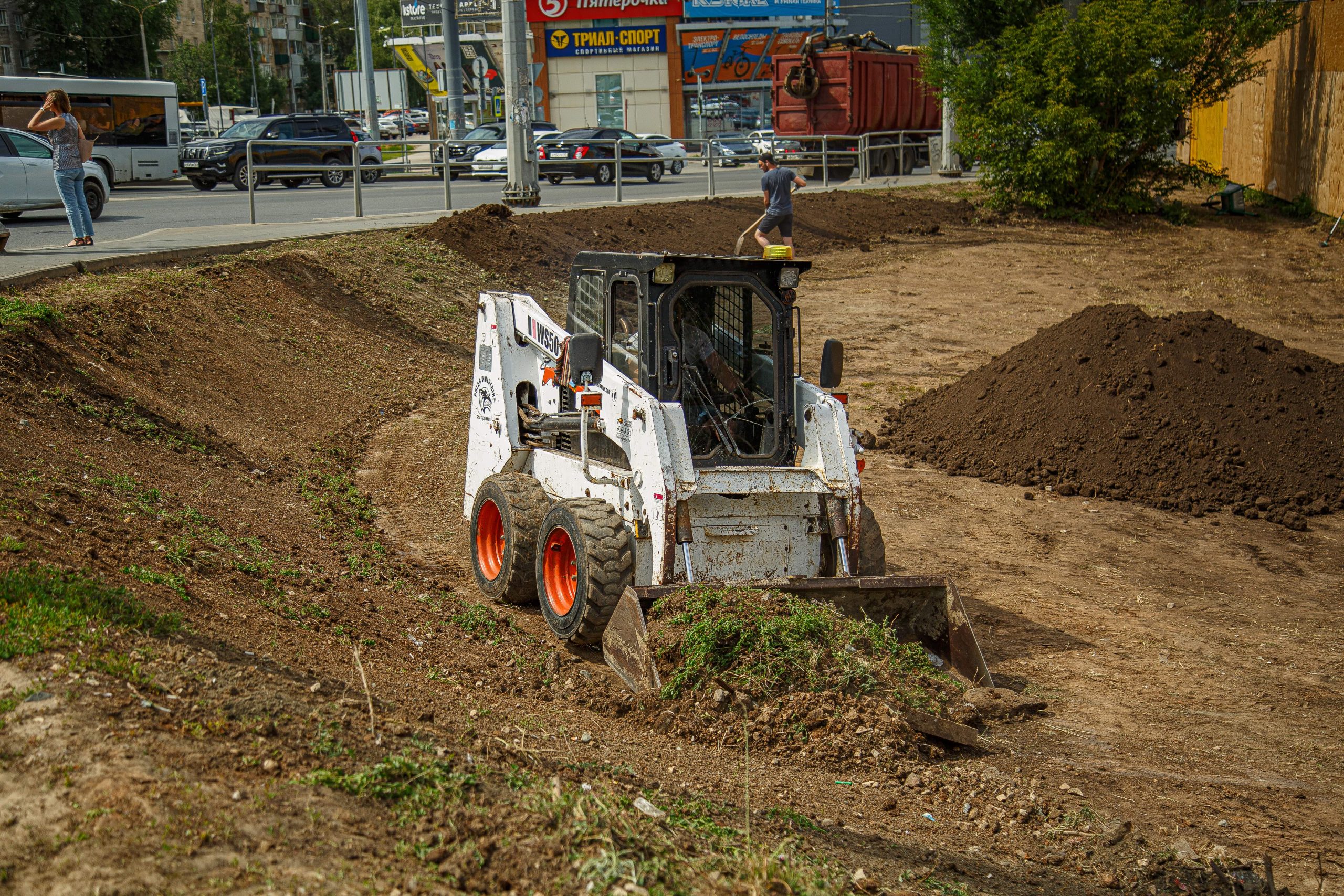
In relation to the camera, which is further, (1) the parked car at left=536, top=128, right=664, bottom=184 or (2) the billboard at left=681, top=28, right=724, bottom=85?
(2) the billboard at left=681, top=28, right=724, bottom=85

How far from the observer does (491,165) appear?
33281 mm

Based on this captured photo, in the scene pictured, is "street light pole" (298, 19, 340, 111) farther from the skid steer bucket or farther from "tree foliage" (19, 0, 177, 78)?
the skid steer bucket

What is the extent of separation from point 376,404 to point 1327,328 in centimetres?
1406

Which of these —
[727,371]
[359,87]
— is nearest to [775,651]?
[727,371]

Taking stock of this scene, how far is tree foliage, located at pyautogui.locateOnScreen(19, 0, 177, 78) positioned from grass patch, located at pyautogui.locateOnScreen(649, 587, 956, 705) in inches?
2201

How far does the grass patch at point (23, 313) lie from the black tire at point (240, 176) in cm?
2003

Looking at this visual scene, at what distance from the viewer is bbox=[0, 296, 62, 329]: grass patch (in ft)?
32.1

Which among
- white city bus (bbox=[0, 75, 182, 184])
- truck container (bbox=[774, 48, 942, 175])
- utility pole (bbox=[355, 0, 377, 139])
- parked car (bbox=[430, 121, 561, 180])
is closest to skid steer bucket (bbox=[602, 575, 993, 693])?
parked car (bbox=[430, 121, 561, 180])

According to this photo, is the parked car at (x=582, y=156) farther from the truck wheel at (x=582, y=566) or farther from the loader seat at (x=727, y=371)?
the truck wheel at (x=582, y=566)

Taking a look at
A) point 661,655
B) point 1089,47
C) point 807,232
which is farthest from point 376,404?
point 1089,47

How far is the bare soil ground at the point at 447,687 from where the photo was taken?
3709 millimetres

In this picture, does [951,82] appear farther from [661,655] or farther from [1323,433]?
[661,655]

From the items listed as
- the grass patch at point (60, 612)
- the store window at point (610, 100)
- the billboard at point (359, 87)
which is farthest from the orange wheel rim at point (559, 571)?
the store window at point (610, 100)

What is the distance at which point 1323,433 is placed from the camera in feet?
37.2
